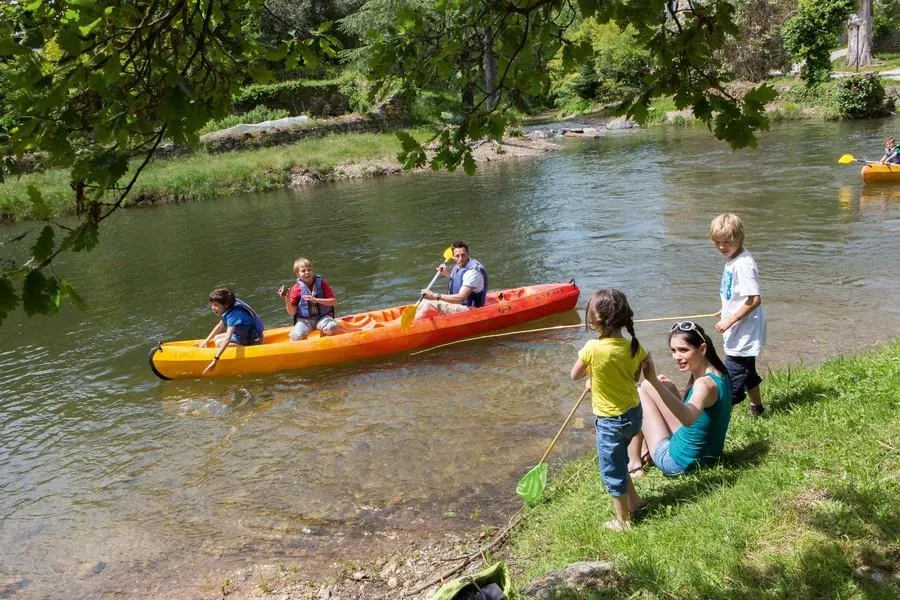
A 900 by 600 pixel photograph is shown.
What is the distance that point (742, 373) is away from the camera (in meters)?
4.89

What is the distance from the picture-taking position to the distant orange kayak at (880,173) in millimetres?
15594

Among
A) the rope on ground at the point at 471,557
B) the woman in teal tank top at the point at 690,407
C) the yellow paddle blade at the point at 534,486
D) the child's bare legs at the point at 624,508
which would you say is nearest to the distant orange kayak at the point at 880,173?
the woman in teal tank top at the point at 690,407

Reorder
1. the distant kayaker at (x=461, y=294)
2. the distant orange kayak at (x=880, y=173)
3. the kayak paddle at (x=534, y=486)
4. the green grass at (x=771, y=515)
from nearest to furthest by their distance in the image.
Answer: the green grass at (x=771, y=515), the kayak paddle at (x=534, y=486), the distant kayaker at (x=461, y=294), the distant orange kayak at (x=880, y=173)

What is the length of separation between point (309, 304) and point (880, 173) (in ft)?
43.5

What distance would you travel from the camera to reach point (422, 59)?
3293mm

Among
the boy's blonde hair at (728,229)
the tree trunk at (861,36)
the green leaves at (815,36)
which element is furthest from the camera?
the tree trunk at (861,36)

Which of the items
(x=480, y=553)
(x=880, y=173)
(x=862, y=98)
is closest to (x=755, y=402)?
(x=480, y=553)

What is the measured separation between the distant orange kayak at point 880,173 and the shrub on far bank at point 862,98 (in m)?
12.6

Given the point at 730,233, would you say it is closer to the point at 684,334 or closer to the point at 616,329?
the point at 684,334

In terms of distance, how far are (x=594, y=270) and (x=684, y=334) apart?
8196mm

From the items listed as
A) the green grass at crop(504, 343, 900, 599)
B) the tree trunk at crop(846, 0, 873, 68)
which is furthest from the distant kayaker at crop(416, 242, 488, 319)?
the tree trunk at crop(846, 0, 873, 68)

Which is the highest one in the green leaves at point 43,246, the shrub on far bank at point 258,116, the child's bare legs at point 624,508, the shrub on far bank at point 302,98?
the shrub on far bank at point 302,98

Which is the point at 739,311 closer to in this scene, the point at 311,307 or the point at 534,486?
the point at 534,486

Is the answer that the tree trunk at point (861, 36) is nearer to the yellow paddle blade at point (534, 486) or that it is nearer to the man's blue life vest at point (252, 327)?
the man's blue life vest at point (252, 327)
